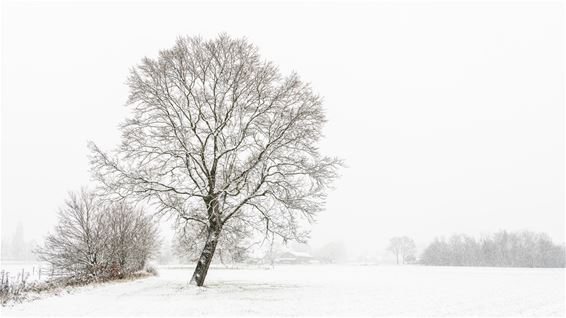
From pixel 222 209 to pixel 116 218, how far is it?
1515 centimetres

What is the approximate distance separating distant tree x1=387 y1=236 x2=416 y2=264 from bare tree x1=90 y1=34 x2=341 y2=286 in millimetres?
161699

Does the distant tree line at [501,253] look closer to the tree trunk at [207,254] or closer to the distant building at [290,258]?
the distant building at [290,258]

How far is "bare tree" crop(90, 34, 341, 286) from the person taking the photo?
2208 centimetres

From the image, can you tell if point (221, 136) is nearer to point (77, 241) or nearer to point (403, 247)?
point (77, 241)

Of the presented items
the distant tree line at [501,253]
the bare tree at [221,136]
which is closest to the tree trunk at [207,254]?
the bare tree at [221,136]

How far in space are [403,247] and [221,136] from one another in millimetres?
165105

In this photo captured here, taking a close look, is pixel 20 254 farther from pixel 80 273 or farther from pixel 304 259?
pixel 80 273

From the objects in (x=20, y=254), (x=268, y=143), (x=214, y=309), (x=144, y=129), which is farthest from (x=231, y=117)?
(x=20, y=254)

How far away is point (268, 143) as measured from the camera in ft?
72.6

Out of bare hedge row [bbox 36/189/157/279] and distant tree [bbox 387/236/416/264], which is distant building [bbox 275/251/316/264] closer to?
distant tree [bbox 387/236/416/264]

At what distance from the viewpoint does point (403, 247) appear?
573 feet

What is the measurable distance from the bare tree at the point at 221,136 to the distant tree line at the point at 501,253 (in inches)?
3988

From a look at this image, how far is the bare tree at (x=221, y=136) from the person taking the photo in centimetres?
2208

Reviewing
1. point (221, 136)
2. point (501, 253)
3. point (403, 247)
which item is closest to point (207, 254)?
point (221, 136)
